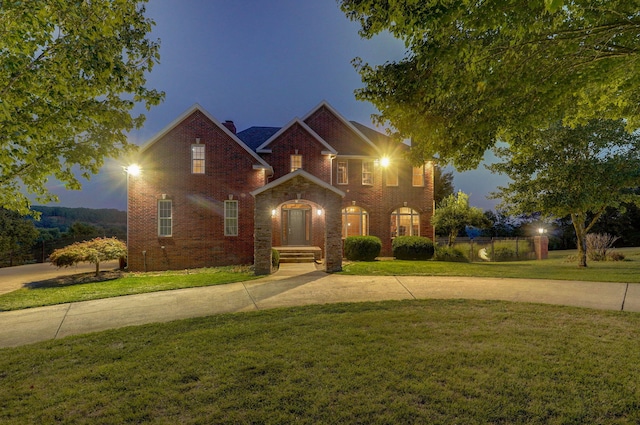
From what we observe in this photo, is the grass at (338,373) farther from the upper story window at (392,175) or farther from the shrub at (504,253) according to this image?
the shrub at (504,253)

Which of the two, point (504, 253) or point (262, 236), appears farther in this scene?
point (504, 253)

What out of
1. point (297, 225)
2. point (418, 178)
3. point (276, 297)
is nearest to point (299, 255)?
point (297, 225)

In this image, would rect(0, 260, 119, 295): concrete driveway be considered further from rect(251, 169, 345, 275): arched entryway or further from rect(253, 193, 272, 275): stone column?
rect(251, 169, 345, 275): arched entryway

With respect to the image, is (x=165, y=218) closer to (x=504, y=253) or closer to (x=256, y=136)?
(x=256, y=136)

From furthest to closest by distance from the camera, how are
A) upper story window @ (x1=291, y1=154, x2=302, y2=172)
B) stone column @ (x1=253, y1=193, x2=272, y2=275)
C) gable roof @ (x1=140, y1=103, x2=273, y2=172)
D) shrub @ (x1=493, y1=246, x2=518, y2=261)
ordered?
shrub @ (x1=493, y1=246, x2=518, y2=261) < upper story window @ (x1=291, y1=154, x2=302, y2=172) < gable roof @ (x1=140, y1=103, x2=273, y2=172) < stone column @ (x1=253, y1=193, x2=272, y2=275)

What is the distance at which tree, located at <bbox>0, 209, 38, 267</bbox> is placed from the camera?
19.3 metres

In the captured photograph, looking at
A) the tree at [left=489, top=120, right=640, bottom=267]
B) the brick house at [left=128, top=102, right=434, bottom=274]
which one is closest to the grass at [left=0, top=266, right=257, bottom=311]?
the brick house at [left=128, top=102, right=434, bottom=274]

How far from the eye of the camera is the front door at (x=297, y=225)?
62.6 feet

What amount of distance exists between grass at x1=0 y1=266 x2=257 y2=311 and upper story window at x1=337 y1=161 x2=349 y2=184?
9625 mm

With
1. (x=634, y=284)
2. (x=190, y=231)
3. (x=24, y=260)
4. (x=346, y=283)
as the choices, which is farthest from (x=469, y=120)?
(x=24, y=260)

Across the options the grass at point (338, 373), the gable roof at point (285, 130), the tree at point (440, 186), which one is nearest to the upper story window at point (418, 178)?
the gable roof at point (285, 130)

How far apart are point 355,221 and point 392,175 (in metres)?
4.02

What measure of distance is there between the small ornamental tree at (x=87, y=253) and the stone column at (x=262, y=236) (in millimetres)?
6527

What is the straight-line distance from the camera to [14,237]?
781 inches
